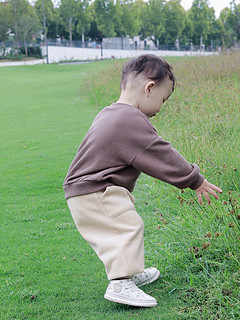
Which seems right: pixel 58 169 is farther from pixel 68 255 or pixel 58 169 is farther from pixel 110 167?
pixel 110 167

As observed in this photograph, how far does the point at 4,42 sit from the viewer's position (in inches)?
2229

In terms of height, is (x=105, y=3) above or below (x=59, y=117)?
above

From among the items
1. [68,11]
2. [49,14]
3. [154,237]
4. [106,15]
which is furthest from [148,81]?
[106,15]

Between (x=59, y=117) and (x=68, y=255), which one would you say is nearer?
(x=68, y=255)

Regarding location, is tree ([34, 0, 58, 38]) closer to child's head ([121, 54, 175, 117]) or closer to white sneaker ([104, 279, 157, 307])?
child's head ([121, 54, 175, 117])

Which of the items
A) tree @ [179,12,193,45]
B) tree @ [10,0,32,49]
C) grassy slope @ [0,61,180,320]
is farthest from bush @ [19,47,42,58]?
grassy slope @ [0,61,180,320]

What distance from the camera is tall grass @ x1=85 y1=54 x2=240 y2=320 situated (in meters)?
2.31

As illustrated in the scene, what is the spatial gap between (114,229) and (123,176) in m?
0.30

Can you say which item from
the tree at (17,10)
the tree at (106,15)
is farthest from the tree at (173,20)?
the tree at (17,10)

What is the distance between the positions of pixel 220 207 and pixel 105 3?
6144 centimetres

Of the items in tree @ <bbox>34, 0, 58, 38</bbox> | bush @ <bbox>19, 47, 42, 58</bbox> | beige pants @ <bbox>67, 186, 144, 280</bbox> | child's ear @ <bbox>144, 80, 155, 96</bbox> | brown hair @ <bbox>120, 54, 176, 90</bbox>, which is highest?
tree @ <bbox>34, 0, 58, 38</bbox>

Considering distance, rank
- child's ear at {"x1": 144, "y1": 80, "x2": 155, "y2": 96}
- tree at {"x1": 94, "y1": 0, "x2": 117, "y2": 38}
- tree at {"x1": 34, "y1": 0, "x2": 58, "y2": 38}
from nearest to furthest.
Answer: child's ear at {"x1": 144, "y1": 80, "x2": 155, "y2": 96}, tree at {"x1": 34, "y1": 0, "x2": 58, "y2": 38}, tree at {"x1": 94, "y1": 0, "x2": 117, "y2": 38}

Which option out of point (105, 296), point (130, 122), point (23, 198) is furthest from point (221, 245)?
point (23, 198)

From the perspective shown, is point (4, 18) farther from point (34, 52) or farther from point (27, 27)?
point (34, 52)
